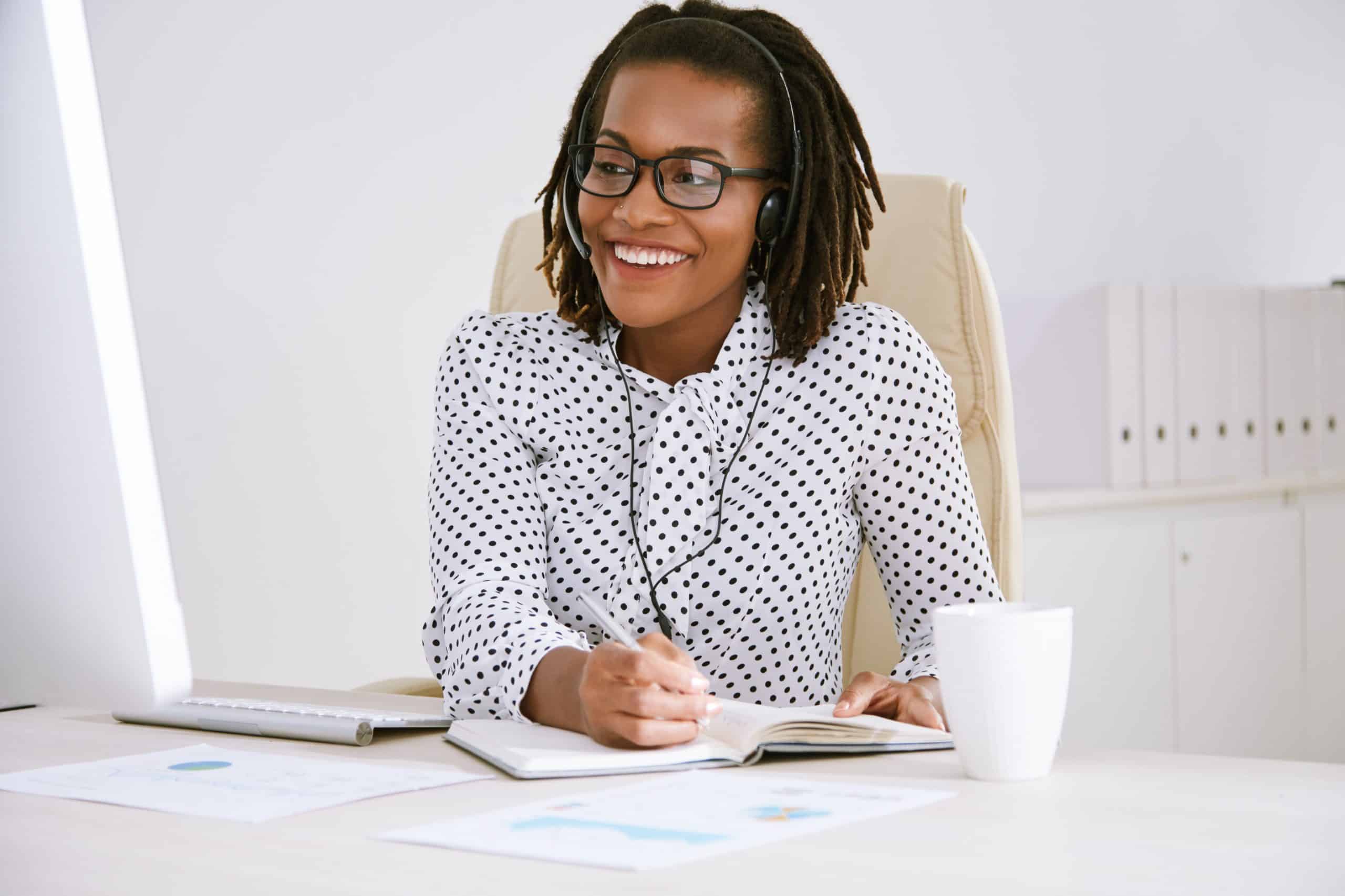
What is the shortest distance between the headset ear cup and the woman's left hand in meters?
0.46

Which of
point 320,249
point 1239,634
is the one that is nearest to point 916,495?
point 320,249

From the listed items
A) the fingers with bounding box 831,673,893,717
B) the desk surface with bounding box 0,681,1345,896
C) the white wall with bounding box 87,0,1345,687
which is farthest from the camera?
the white wall with bounding box 87,0,1345,687

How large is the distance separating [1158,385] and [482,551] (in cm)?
208

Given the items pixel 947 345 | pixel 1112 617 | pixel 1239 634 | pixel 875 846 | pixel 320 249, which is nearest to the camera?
pixel 875 846

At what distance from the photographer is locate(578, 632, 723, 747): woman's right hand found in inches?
32.4

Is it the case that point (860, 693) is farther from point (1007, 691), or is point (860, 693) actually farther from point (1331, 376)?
point (1331, 376)

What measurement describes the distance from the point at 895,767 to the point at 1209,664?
2.39 metres

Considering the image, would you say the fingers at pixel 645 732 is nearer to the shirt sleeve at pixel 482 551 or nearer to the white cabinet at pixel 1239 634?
the shirt sleeve at pixel 482 551

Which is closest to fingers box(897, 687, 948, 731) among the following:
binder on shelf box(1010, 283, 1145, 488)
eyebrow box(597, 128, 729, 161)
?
eyebrow box(597, 128, 729, 161)

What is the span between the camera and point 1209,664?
296 cm

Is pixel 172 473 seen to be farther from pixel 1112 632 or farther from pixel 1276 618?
pixel 1276 618

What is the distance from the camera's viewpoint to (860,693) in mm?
961

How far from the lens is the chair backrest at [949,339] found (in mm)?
1382

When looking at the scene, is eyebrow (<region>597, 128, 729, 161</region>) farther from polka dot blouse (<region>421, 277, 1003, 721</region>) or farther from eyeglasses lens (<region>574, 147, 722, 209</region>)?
polka dot blouse (<region>421, 277, 1003, 721</region>)
